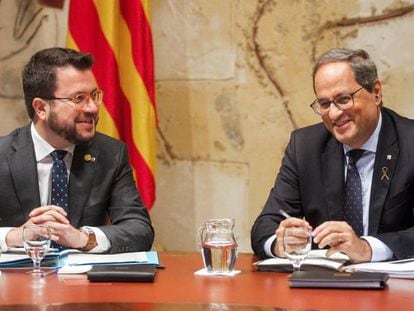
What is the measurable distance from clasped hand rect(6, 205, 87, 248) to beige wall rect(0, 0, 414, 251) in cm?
167

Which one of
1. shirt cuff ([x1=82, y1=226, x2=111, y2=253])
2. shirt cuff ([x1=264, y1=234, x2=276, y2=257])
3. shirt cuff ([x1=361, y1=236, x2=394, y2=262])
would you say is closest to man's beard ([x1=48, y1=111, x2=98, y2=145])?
shirt cuff ([x1=82, y1=226, x2=111, y2=253])

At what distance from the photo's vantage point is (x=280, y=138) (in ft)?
14.9

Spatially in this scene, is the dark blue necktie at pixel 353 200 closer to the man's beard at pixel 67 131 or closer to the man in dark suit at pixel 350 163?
the man in dark suit at pixel 350 163

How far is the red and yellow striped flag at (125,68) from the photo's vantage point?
13.8 ft

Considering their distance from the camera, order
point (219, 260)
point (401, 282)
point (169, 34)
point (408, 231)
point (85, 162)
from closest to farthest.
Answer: point (401, 282)
point (219, 260)
point (408, 231)
point (85, 162)
point (169, 34)

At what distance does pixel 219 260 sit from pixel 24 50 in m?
2.46

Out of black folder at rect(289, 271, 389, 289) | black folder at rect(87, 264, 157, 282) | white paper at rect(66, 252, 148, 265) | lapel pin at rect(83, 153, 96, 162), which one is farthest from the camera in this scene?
lapel pin at rect(83, 153, 96, 162)

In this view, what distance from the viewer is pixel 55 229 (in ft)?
9.70

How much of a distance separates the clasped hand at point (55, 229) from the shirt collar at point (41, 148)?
0.55m

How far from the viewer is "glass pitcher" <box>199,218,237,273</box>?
2.63 meters

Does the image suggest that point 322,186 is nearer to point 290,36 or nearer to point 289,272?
point 289,272

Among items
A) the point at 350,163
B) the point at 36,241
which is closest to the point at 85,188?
the point at 36,241

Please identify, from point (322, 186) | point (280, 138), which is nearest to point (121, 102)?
point (280, 138)

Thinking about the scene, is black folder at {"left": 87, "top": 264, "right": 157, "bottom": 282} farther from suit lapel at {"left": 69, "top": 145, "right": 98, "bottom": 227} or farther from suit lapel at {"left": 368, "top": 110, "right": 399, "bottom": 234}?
suit lapel at {"left": 368, "top": 110, "right": 399, "bottom": 234}
